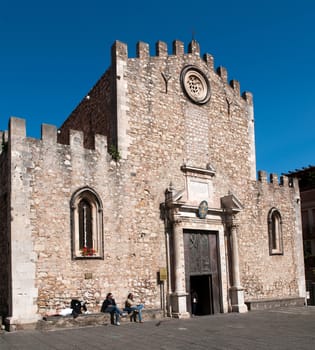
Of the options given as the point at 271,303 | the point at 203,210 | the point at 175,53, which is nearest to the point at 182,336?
the point at 203,210

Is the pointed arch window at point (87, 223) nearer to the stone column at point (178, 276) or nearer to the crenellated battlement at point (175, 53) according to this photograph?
the stone column at point (178, 276)

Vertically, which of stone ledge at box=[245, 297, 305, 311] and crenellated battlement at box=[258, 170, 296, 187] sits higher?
crenellated battlement at box=[258, 170, 296, 187]

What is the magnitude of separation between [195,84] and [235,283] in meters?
8.54

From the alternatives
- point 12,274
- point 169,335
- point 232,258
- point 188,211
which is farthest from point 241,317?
point 12,274

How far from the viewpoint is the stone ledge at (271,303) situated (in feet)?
64.4

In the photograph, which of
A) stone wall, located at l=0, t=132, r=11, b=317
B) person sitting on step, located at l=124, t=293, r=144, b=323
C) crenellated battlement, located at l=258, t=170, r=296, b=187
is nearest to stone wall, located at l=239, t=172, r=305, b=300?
crenellated battlement, located at l=258, t=170, r=296, b=187

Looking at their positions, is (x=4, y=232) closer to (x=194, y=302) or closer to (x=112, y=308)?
(x=112, y=308)

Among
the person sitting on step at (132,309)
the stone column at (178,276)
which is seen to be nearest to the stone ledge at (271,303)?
the stone column at (178,276)

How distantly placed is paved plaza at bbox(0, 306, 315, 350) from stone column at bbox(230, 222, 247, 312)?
9.41ft

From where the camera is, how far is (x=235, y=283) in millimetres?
19203

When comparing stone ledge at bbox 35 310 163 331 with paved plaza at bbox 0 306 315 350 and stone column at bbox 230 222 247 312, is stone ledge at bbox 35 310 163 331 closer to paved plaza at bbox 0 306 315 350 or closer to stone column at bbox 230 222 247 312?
paved plaza at bbox 0 306 315 350

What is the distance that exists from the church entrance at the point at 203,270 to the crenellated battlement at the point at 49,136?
4894 millimetres

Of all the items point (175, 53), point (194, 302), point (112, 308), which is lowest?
point (194, 302)

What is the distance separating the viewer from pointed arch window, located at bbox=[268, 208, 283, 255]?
21938 millimetres
